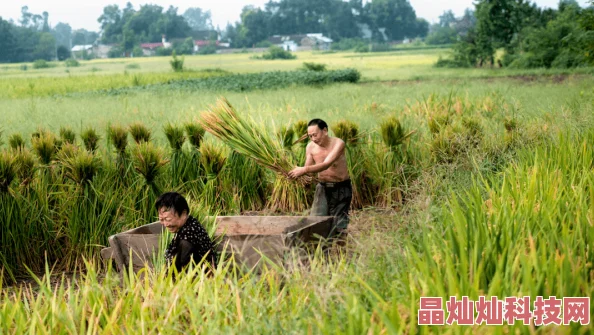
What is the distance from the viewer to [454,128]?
29.0 ft

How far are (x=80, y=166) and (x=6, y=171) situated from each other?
2.02ft

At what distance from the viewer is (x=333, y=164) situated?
262 inches

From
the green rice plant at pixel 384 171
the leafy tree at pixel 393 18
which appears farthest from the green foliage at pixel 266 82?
the leafy tree at pixel 393 18

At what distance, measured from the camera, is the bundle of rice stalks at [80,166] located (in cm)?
675

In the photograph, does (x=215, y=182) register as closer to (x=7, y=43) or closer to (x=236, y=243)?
(x=236, y=243)

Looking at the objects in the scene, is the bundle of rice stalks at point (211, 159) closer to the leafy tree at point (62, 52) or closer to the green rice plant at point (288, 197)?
the green rice plant at point (288, 197)

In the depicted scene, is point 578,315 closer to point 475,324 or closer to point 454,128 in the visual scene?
point 475,324

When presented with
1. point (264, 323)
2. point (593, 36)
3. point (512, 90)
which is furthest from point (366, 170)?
point (512, 90)

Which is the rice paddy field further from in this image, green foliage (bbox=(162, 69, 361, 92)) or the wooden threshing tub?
green foliage (bbox=(162, 69, 361, 92))

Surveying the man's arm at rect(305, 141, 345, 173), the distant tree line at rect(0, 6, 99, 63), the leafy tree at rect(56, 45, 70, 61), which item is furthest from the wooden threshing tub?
the leafy tree at rect(56, 45, 70, 61)

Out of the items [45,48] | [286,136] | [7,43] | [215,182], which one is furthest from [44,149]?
[45,48]

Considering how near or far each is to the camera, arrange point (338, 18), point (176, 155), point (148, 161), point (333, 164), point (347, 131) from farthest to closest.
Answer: point (338, 18) → point (347, 131) → point (176, 155) → point (148, 161) → point (333, 164)

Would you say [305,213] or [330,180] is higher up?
[330,180]

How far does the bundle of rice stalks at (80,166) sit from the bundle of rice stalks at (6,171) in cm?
47
